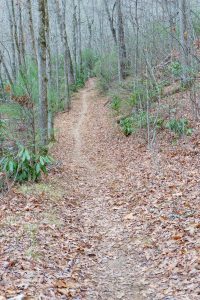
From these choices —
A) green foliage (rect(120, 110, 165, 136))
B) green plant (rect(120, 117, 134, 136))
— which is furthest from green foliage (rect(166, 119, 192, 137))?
green plant (rect(120, 117, 134, 136))

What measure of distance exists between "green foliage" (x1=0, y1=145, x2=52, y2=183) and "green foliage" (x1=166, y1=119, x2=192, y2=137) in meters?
4.64

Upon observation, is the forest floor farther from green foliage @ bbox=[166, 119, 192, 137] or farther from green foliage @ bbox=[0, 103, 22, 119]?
green foliage @ bbox=[0, 103, 22, 119]

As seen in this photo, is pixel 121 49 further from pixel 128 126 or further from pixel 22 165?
pixel 22 165

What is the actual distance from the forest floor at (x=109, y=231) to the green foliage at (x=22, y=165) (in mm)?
372

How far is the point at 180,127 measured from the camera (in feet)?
38.9

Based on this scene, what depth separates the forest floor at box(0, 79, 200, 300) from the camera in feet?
15.9

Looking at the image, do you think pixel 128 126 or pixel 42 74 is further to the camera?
pixel 128 126

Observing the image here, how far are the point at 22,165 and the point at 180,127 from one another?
537cm

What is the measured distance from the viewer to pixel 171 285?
4777 mm

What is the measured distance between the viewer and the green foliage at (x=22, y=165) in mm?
8750

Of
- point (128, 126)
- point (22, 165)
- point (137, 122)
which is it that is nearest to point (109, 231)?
point (22, 165)

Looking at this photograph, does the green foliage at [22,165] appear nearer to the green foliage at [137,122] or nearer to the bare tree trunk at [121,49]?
the green foliage at [137,122]

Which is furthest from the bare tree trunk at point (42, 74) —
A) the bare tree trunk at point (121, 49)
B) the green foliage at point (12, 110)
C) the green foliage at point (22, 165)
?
the bare tree trunk at point (121, 49)

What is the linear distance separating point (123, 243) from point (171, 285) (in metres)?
1.73
